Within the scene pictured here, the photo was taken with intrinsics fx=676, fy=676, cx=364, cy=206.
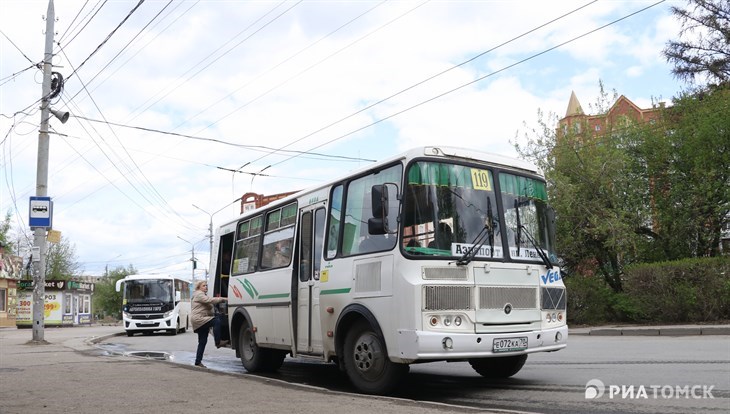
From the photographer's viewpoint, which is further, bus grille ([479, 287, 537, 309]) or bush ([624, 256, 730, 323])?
bush ([624, 256, 730, 323])

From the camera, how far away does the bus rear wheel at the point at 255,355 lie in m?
11.7

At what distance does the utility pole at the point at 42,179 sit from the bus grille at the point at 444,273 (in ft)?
53.1

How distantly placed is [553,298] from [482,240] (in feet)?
4.73

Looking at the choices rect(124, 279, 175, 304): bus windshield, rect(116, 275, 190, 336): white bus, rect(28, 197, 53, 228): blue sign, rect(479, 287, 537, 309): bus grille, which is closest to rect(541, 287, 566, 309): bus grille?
rect(479, 287, 537, 309): bus grille

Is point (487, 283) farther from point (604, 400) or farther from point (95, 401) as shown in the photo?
point (95, 401)

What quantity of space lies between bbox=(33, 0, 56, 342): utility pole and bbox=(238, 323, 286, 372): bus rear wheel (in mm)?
10581

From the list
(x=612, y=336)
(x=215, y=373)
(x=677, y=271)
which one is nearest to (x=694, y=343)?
(x=612, y=336)

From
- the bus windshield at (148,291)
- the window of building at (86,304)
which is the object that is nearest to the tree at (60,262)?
the window of building at (86,304)

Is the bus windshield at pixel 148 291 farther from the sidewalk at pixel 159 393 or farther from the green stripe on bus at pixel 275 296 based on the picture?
the green stripe on bus at pixel 275 296

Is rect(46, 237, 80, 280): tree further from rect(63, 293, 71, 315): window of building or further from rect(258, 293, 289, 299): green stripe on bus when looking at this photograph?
rect(258, 293, 289, 299): green stripe on bus

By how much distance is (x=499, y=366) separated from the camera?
9.60 metres

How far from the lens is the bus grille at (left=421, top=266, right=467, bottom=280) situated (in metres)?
7.65

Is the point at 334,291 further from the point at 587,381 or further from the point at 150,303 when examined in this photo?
the point at 150,303

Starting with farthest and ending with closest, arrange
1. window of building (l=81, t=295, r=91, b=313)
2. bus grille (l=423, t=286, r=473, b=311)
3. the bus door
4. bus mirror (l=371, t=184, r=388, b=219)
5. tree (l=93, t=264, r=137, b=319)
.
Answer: tree (l=93, t=264, r=137, b=319) < window of building (l=81, t=295, r=91, b=313) < the bus door < bus mirror (l=371, t=184, r=388, b=219) < bus grille (l=423, t=286, r=473, b=311)
